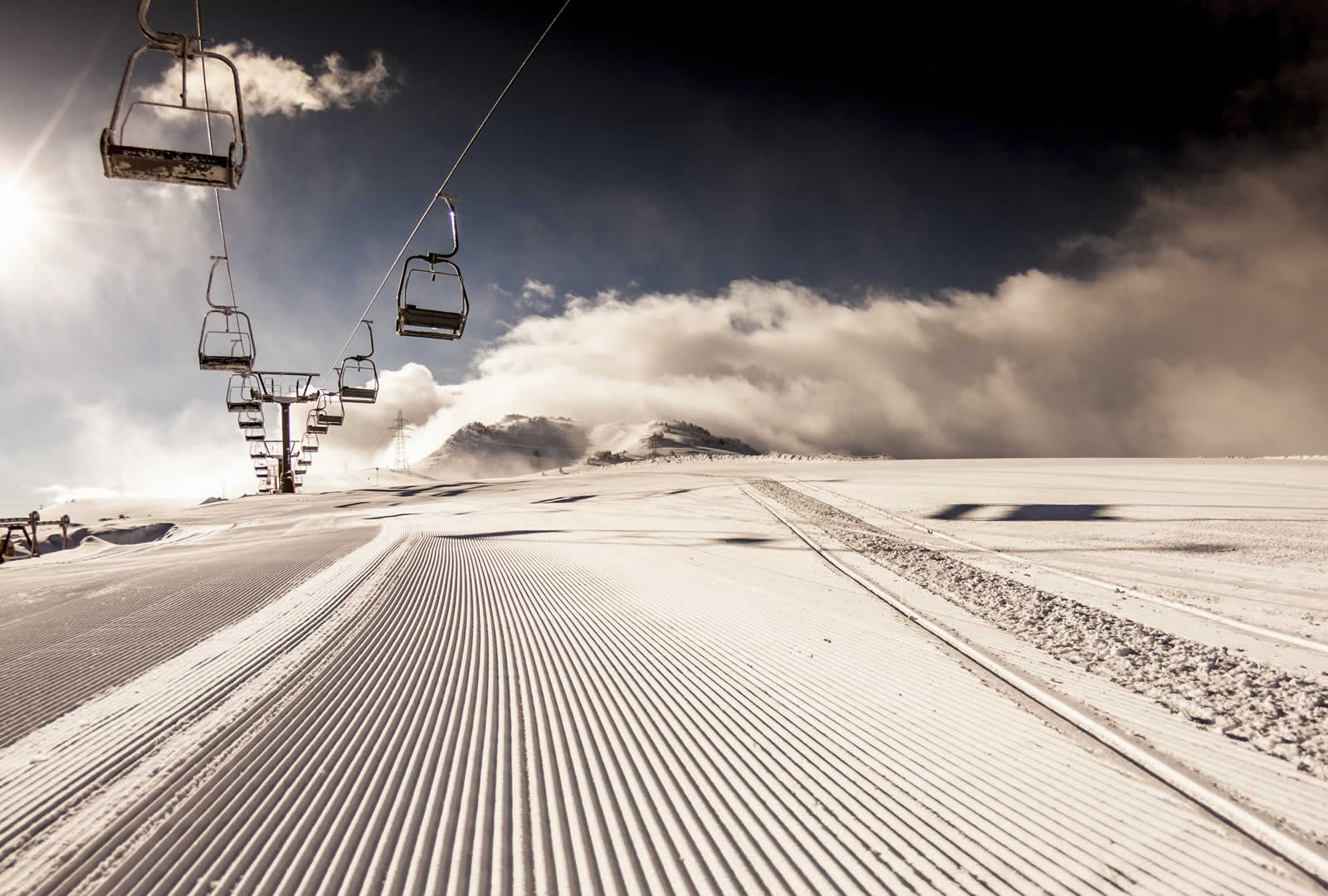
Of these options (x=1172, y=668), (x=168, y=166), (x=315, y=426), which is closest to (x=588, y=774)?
(x=1172, y=668)

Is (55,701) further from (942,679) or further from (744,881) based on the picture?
(942,679)

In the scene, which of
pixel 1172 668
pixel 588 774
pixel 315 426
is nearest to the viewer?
pixel 588 774

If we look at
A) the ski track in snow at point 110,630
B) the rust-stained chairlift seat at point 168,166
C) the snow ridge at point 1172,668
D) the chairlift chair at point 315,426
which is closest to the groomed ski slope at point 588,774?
the ski track in snow at point 110,630

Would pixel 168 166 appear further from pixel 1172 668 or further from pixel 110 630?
pixel 1172 668

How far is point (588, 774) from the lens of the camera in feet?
11.5

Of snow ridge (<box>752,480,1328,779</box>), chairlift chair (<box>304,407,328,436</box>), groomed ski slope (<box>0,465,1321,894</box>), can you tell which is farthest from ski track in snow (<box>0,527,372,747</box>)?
chairlift chair (<box>304,407,328,436</box>)

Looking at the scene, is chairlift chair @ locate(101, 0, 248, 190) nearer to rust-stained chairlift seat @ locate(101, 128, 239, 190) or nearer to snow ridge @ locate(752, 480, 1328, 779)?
rust-stained chairlift seat @ locate(101, 128, 239, 190)

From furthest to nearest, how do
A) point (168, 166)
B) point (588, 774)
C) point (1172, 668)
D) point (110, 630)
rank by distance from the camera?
point (110, 630) → point (168, 166) → point (1172, 668) → point (588, 774)

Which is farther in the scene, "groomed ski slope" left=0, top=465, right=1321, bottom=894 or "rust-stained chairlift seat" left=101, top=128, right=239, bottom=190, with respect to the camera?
"rust-stained chairlift seat" left=101, top=128, right=239, bottom=190

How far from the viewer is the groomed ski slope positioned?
2650 mm

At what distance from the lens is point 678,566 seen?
35.0 feet

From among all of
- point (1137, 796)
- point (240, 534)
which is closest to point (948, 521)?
point (1137, 796)

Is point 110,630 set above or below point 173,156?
below

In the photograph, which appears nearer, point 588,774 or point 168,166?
point 588,774
